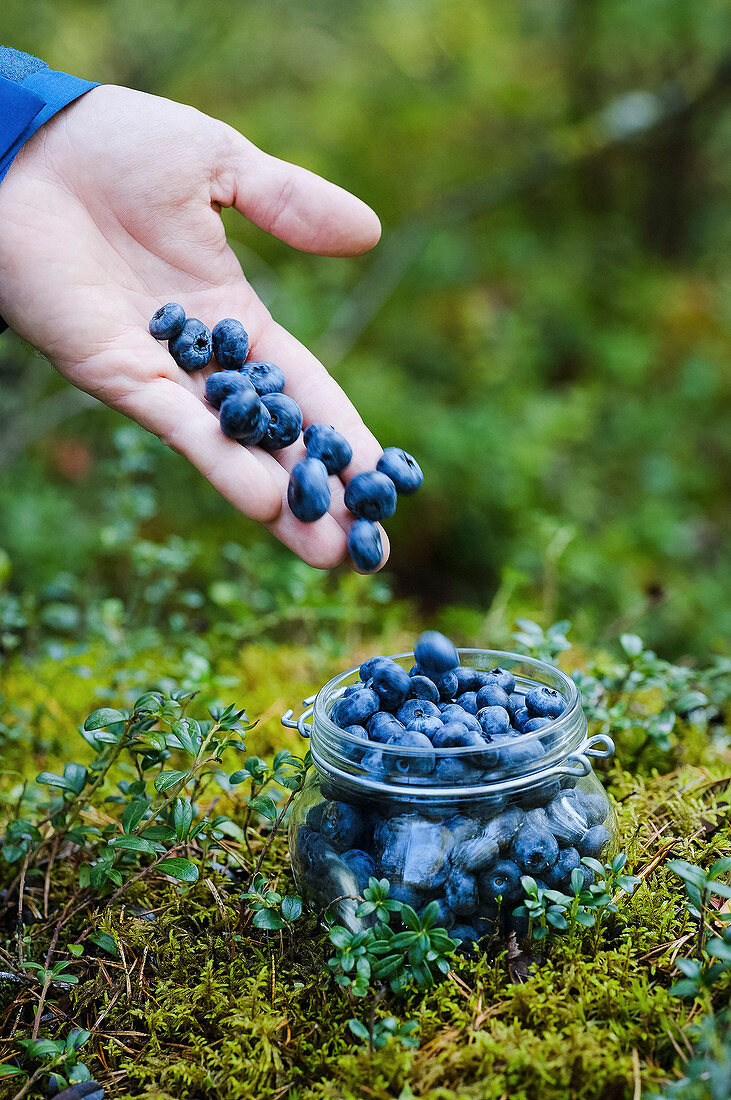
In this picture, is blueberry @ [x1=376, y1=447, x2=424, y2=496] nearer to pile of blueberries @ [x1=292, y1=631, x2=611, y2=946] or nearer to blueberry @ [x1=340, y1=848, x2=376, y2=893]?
pile of blueberries @ [x1=292, y1=631, x2=611, y2=946]

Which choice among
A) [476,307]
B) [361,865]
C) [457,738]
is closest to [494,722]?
[457,738]

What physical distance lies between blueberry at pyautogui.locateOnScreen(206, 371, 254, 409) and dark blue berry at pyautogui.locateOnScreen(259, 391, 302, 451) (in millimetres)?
18

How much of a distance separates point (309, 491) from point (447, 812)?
60 centimetres

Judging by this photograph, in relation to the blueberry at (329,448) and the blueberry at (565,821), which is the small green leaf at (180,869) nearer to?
the blueberry at (565,821)

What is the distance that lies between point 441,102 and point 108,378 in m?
6.19

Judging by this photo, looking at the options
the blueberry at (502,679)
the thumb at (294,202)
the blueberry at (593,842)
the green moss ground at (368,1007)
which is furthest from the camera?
the thumb at (294,202)

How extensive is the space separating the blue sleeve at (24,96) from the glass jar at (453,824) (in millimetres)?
1271

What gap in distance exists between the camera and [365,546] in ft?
4.96

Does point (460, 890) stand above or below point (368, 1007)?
above

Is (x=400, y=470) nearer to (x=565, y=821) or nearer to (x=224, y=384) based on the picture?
(x=224, y=384)

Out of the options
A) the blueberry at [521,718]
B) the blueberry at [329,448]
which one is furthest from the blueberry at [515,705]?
the blueberry at [329,448]

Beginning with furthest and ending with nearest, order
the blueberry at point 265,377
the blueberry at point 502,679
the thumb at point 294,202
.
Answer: the thumb at point 294,202
the blueberry at point 265,377
the blueberry at point 502,679

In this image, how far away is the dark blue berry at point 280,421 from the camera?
166 cm

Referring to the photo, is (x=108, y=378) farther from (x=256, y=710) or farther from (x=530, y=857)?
(x=530, y=857)
